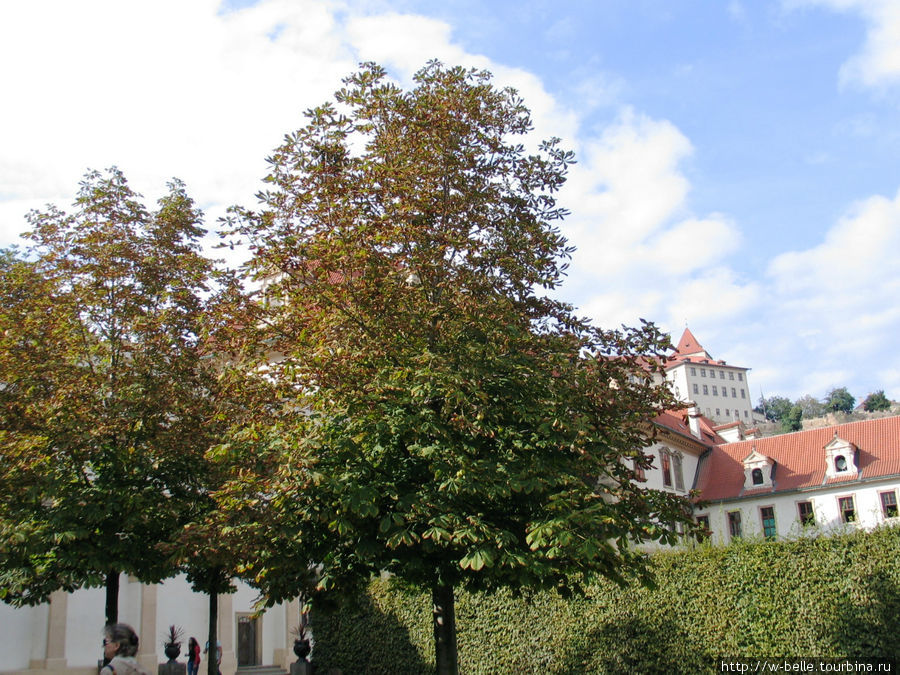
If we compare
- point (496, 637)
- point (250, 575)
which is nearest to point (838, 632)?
point (496, 637)

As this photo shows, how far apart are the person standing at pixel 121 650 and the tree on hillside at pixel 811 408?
140 metres

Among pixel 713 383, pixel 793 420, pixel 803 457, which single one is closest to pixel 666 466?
→ pixel 803 457

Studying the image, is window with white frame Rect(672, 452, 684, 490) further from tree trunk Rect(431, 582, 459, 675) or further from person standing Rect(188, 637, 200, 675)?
tree trunk Rect(431, 582, 459, 675)

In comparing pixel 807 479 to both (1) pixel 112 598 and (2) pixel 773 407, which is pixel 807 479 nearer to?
(1) pixel 112 598

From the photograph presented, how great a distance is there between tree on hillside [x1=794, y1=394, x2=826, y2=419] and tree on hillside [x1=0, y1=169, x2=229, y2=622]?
13444cm

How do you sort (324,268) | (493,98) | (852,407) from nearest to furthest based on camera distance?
1. (324,268)
2. (493,98)
3. (852,407)

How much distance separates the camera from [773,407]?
479 ft

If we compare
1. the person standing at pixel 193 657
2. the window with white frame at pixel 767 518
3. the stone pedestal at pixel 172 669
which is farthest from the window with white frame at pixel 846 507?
the stone pedestal at pixel 172 669

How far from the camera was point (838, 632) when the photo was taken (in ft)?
50.6

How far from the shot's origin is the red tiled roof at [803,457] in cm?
3916

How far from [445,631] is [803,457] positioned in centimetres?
3580

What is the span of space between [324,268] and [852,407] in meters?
144

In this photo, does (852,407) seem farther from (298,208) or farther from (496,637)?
(298,208)

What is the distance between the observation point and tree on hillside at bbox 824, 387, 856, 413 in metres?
133
